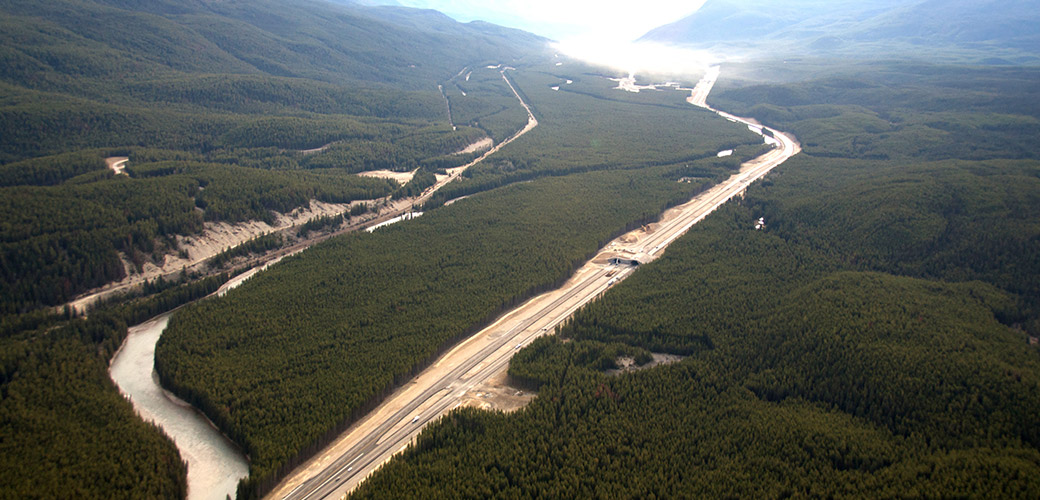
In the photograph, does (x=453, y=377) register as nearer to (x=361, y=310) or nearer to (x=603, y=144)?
(x=361, y=310)

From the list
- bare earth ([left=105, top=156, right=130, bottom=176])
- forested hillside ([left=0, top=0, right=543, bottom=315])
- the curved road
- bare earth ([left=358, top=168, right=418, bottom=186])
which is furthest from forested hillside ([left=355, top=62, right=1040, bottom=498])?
bare earth ([left=105, top=156, right=130, bottom=176])

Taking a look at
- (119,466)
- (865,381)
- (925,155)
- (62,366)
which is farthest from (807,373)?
(925,155)

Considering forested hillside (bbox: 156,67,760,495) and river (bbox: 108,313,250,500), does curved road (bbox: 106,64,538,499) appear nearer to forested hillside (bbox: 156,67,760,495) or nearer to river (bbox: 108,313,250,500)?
river (bbox: 108,313,250,500)

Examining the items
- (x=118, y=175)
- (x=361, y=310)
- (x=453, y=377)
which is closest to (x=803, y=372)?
(x=453, y=377)

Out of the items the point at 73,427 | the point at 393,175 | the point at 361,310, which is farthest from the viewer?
the point at 393,175

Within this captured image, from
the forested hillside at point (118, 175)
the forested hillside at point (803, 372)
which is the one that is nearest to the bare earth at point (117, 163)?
the forested hillside at point (118, 175)

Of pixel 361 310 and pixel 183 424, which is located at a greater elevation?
pixel 361 310

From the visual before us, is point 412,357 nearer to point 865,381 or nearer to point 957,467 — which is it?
point 865,381
